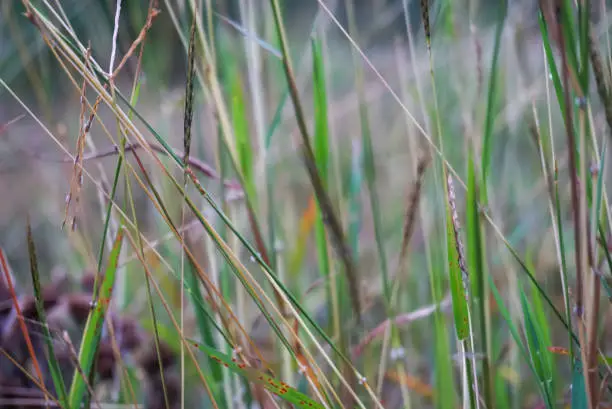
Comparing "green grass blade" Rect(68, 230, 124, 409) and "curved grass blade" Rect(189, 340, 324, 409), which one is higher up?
"green grass blade" Rect(68, 230, 124, 409)

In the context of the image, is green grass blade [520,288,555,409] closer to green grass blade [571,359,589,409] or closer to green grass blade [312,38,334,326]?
green grass blade [571,359,589,409]

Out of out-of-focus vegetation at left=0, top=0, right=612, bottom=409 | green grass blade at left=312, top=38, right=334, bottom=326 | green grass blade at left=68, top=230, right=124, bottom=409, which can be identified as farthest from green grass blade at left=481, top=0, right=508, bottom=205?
green grass blade at left=68, top=230, right=124, bottom=409

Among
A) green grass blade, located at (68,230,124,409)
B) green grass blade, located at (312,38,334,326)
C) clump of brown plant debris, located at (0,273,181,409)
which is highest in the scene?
green grass blade, located at (312,38,334,326)

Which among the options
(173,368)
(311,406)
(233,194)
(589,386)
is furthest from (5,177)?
(589,386)

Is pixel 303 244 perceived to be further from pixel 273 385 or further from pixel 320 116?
pixel 273 385

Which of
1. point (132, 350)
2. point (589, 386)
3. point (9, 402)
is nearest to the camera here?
point (589, 386)

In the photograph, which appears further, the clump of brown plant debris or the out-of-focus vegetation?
the clump of brown plant debris

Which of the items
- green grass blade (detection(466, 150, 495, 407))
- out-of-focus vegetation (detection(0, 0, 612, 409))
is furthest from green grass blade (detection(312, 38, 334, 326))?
green grass blade (detection(466, 150, 495, 407))

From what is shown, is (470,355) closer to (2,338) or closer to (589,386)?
(589,386)

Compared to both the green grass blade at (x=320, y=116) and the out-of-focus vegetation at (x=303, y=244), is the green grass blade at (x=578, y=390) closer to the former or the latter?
the out-of-focus vegetation at (x=303, y=244)
